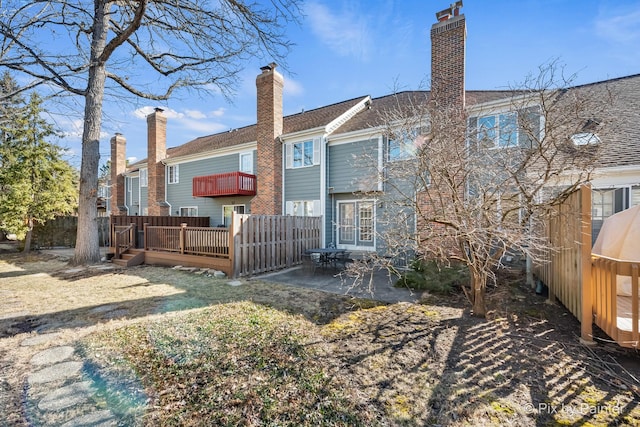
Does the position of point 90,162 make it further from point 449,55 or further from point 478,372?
point 449,55

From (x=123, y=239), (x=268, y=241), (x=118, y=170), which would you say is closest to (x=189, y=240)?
(x=268, y=241)

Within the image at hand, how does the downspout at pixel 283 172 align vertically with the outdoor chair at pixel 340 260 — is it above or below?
above

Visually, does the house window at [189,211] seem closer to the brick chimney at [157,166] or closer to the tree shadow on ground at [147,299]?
the brick chimney at [157,166]

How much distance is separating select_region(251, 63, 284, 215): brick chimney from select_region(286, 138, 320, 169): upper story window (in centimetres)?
53

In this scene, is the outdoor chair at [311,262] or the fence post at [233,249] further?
the outdoor chair at [311,262]

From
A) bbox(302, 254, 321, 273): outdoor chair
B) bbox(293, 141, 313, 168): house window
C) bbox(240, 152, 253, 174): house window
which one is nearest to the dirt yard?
bbox(302, 254, 321, 273): outdoor chair

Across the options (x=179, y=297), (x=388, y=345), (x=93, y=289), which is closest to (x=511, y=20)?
(x=388, y=345)

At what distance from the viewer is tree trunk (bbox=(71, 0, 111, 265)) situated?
419 inches

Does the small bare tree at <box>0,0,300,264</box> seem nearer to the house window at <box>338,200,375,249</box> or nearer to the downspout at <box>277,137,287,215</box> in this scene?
the downspout at <box>277,137,287,215</box>

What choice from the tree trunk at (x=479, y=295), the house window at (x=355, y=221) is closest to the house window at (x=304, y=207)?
the house window at (x=355, y=221)

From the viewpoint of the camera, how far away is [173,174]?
19656mm

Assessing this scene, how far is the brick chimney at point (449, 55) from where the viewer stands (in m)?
9.74

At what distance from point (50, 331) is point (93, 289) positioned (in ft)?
10.3

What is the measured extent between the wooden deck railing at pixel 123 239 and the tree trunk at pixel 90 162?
0.71m
